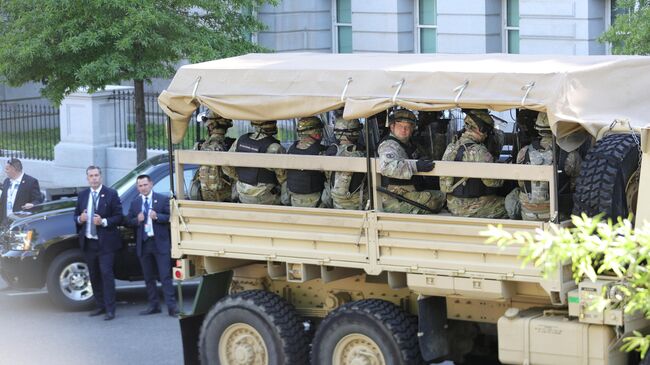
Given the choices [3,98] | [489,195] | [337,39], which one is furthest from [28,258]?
[3,98]

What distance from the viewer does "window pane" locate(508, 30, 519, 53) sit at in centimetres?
2517

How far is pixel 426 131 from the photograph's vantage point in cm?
1097

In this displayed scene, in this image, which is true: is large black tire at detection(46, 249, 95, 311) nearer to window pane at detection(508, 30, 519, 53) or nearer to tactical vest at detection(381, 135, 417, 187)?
tactical vest at detection(381, 135, 417, 187)

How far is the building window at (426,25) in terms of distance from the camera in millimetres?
26953

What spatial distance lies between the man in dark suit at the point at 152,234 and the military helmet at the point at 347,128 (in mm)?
Result: 4442

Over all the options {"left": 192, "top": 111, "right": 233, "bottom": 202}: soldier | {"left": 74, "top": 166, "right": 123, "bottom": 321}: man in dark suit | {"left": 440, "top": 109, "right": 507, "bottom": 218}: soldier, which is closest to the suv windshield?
{"left": 74, "top": 166, "right": 123, "bottom": 321}: man in dark suit

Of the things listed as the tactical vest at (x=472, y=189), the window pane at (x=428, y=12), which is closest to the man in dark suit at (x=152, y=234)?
the tactical vest at (x=472, y=189)

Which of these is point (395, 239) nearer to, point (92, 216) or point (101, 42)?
point (92, 216)

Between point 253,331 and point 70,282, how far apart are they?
16.6 ft

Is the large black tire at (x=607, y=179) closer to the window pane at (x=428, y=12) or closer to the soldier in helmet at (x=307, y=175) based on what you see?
the soldier in helmet at (x=307, y=175)

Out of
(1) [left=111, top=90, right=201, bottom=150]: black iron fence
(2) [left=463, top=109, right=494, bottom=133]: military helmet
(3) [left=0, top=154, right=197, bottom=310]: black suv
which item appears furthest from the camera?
(1) [left=111, top=90, right=201, bottom=150]: black iron fence

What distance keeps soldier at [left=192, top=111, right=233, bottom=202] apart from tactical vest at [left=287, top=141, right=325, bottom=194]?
852 millimetres

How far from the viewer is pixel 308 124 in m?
11.0

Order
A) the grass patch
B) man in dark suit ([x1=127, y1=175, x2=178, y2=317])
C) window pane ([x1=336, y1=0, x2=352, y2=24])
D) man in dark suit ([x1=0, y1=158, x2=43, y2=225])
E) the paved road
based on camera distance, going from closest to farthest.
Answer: the paved road → man in dark suit ([x1=127, y1=175, x2=178, y2=317]) → man in dark suit ([x1=0, y1=158, x2=43, y2=225]) → the grass patch → window pane ([x1=336, y1=0, x2=352, y2=24])
